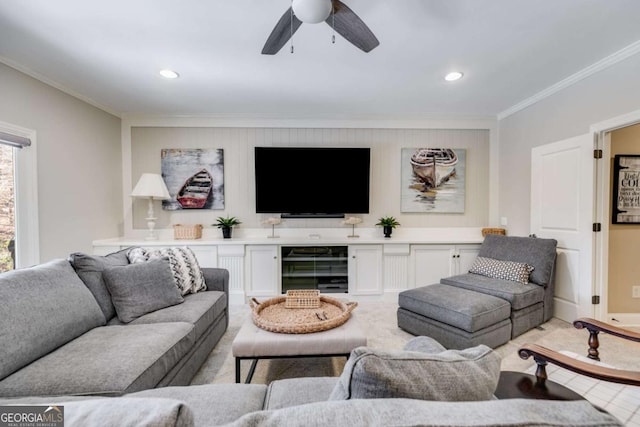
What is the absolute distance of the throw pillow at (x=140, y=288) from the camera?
5.92ft

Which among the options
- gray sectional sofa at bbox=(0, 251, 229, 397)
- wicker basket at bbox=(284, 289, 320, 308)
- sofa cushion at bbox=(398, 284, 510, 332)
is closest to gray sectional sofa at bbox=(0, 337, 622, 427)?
gray sectional sofa at bbox=(0, 251, 229, 397)

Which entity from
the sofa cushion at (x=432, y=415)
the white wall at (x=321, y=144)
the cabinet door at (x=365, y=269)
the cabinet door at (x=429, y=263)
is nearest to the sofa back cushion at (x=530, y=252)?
the cabinet door at (x=429, y=263)

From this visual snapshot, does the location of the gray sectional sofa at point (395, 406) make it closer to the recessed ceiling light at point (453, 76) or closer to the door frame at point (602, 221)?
the recessed ceiling light at point (453, 76)

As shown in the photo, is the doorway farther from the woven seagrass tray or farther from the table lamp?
the table lamp

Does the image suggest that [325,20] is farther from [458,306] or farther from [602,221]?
[602,221]

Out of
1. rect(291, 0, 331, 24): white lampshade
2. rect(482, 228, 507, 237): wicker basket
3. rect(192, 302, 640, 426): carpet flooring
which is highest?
rect(291, 0, 331, 24): white lampshade

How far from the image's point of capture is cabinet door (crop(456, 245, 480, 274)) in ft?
11.3

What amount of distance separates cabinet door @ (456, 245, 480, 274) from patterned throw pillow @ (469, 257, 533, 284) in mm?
458

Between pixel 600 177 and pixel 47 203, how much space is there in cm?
537

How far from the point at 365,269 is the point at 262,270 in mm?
1318

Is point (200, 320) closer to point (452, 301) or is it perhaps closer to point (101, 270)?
point (101, 270)

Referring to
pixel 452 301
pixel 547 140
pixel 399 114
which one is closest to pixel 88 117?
pixel 399 114

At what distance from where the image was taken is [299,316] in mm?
1903

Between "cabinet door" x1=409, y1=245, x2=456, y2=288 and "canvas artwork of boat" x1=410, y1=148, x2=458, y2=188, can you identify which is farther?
"canvas artwork of boat" x1=410, y1=148, x2=458, y2=188
